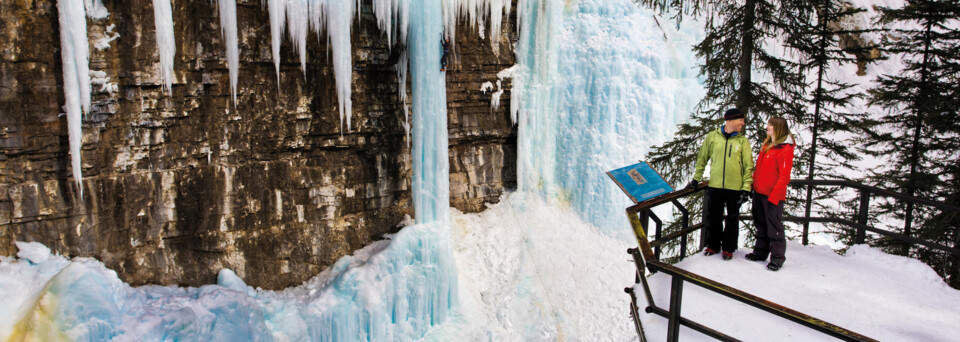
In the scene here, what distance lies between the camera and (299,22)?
30.7 ft

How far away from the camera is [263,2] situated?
9.23m

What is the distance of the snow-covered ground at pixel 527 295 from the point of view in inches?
159

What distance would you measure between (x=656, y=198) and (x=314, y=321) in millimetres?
6619

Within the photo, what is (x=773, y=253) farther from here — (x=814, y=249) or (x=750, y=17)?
(x=750, y=17)

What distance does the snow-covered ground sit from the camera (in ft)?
13.3

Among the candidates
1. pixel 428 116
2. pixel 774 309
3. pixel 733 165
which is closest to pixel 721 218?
pixel 733 165

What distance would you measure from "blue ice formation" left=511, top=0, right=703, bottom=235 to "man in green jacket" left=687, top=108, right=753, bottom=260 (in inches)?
313

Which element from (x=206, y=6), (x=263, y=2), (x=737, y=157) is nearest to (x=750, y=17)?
(x=737, y=157)

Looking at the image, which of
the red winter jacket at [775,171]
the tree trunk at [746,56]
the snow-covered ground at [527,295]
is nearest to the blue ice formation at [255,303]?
the snow-covered ground at [527,295]

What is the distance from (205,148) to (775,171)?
798cm

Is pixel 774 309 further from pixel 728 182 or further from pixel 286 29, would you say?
pixel 286 29

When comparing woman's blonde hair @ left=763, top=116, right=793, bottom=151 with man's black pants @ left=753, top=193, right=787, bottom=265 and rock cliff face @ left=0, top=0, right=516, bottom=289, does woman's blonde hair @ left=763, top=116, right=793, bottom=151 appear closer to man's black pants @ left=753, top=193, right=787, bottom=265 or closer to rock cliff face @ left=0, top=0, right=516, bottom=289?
man's black pants @ left=753, top=193, right=787, bottom=265

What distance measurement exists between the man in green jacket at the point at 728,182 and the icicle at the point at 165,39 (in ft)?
23.7

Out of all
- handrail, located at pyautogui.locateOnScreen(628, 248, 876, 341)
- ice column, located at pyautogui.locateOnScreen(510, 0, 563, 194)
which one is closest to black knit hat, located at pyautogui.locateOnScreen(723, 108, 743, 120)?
handrail, located at pyautogui.locateOnScreen(628, 248, 876, 341)
